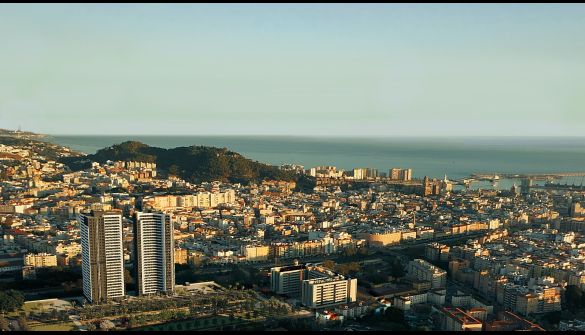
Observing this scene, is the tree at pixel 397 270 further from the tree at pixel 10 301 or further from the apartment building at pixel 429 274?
the tree at pixel 10 301

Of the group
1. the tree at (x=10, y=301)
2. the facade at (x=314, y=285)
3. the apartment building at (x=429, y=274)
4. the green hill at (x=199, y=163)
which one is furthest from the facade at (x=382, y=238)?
Result: the green hill at (x=199, y=163)

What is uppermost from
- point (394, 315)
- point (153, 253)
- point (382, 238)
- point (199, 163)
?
point (199, 163)

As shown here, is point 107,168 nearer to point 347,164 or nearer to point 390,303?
point 390,303

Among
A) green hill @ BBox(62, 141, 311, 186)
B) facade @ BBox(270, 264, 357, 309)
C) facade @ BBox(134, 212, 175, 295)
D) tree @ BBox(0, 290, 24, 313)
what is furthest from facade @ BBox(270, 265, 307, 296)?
green hill @ BBox(62, 141, 311, 186)

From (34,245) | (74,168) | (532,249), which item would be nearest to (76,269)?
(34,245)

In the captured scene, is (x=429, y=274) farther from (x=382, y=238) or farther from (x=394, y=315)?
(x=382, y=238)

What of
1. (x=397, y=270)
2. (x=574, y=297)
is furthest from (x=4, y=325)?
(x=574, y=297)
